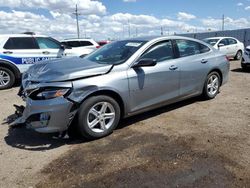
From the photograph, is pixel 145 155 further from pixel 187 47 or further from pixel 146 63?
→ pixel 187 47

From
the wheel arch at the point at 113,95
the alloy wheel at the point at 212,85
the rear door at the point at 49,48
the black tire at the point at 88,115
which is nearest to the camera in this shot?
the black tire at the point at 88,115

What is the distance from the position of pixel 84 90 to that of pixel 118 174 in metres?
1.48

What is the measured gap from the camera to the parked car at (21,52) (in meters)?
9.95

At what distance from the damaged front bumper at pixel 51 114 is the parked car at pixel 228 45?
1385 cm

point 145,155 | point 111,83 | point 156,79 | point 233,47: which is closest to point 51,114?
point 111,83

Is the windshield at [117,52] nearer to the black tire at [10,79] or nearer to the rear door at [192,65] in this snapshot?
the rear door at [192,65]

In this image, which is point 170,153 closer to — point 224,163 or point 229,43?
point 224,163

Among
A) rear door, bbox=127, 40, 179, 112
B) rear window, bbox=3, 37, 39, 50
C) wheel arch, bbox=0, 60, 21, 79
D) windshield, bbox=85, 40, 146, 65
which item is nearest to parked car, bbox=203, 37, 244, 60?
rear window, bbox=3, 37, 39, 50

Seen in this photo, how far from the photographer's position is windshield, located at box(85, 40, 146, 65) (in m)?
5.46

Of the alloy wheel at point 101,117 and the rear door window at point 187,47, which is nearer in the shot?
the alloy wheel at point 101,117

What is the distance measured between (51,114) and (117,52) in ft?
6.16

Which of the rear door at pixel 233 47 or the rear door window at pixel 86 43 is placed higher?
the rear door window at pixel 86 43

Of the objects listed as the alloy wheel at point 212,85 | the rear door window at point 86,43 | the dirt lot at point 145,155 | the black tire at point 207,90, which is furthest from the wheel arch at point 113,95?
the rear door window at point 86,43

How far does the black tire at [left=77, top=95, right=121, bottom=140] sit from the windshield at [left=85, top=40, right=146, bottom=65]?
2.45ft
